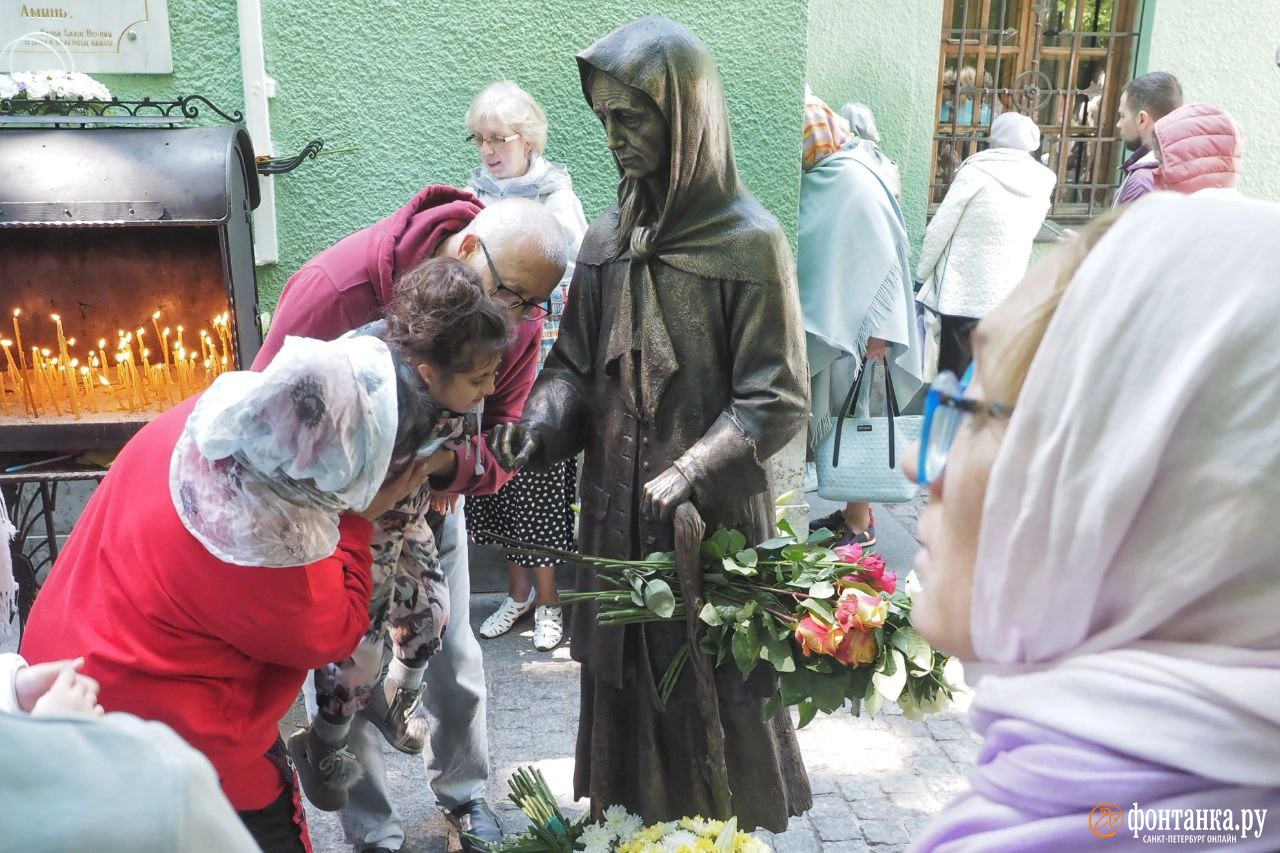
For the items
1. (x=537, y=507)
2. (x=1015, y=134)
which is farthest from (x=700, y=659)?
(x=1015, y=134)

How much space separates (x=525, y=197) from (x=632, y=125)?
2.19 metres

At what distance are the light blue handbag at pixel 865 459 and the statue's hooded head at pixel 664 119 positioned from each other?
2.70 metres

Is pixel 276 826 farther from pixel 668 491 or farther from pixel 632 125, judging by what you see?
pixel 632 125

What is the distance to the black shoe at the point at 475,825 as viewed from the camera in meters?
3.01

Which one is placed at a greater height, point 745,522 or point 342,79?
point 342,79

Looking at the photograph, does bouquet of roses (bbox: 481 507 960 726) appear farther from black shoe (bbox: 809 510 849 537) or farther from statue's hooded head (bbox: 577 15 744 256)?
black shoe (bbox: 809 510 849 537)

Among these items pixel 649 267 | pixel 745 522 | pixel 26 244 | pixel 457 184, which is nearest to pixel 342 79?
pixel 457 184

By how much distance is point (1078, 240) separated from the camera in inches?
37.4

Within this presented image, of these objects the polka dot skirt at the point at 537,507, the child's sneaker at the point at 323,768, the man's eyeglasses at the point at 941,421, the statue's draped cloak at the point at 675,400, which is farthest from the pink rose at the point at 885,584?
the polka dot skirt at the point at 537,507

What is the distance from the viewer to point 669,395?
2.23m

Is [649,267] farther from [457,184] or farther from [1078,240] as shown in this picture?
[457,184]

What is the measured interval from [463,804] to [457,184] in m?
2.60

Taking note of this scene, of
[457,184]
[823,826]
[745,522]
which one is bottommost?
[823,826]

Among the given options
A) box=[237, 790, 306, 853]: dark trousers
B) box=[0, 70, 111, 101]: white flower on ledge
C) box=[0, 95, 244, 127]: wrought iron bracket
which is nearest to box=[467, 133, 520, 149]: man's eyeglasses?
box=[0, 95, 244, 127]: wrought iron bracket
